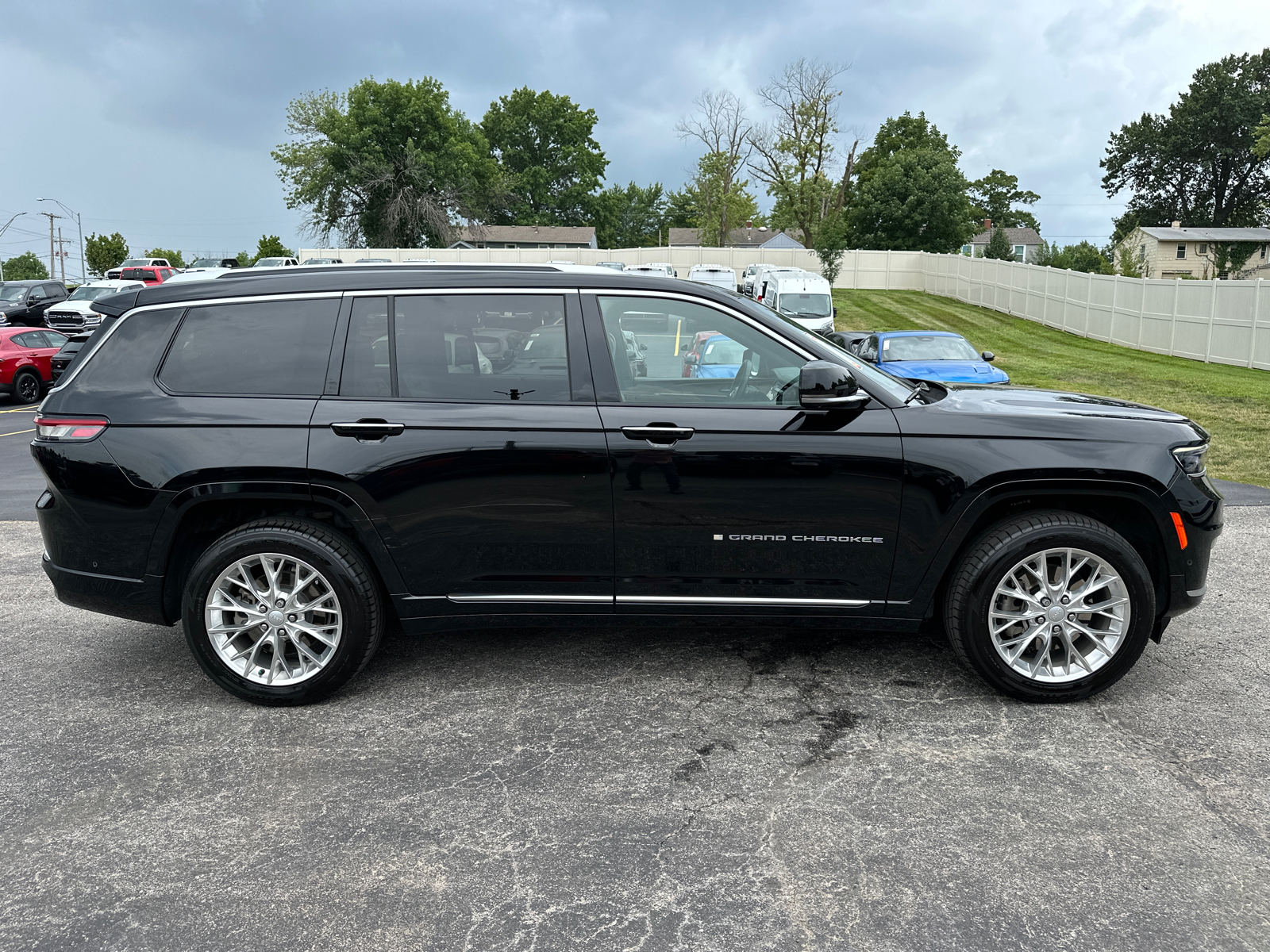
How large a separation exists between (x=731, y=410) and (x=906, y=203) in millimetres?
61754

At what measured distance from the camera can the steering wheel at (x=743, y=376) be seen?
4.27 m

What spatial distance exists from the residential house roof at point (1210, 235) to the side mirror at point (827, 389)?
7366 cm

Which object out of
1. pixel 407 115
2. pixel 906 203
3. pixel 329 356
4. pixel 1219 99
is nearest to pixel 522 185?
pixel 407 115

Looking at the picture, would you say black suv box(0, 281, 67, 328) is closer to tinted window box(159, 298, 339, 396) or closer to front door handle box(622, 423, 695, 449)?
tinted window box(159, 298, 339, 396)

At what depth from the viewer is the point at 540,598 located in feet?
14.2

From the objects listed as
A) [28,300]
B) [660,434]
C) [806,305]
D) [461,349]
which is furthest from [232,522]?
[28,300]

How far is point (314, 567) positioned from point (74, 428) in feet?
4.02

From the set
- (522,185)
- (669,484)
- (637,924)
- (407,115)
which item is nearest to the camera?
(637,924)

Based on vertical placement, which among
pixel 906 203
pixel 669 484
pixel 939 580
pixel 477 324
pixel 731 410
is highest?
pixel 906 203

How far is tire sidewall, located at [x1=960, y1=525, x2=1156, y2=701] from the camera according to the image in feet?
13.7

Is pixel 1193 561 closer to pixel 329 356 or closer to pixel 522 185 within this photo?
pixel 329 356

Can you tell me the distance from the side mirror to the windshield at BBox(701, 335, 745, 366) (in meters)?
0.33

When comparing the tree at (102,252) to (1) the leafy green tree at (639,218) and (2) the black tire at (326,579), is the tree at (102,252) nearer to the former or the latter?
(1) the leafy green tree at (639,218)

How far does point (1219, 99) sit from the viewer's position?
7681cm
